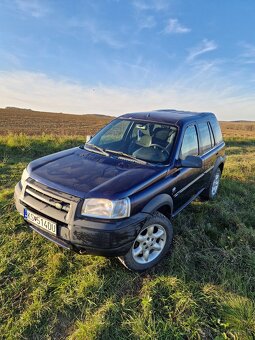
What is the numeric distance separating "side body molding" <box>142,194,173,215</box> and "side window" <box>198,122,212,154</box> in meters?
1.62

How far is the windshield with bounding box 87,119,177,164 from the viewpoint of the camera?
339cm

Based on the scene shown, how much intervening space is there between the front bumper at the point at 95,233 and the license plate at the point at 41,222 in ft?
0.15

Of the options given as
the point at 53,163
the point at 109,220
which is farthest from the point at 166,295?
the point at 53,163

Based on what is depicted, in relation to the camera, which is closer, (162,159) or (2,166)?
(162,159)

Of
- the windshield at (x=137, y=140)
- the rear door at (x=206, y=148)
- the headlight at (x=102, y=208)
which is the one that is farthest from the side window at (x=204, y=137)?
the headlight at (x=102, y=208)

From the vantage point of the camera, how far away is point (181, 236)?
3648mm

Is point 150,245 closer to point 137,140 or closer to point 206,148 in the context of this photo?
point 137,140

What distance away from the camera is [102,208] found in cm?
243

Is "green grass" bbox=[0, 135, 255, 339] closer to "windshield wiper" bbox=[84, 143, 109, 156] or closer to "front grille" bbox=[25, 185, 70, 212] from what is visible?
"front grille" bbox=[25, 185, 70, 212]

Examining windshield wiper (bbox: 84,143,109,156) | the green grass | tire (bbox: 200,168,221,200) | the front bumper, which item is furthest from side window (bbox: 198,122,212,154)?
the front bumper

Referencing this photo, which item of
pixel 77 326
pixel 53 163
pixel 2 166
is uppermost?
pixel 53 163

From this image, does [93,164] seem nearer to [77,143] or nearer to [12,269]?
[12,269]

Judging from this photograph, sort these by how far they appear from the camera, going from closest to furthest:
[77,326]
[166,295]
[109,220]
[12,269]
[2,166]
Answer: [77,326] → [109,220] → [166,295] → [12,269] → [2,166]

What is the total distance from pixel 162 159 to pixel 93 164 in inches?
35.5
